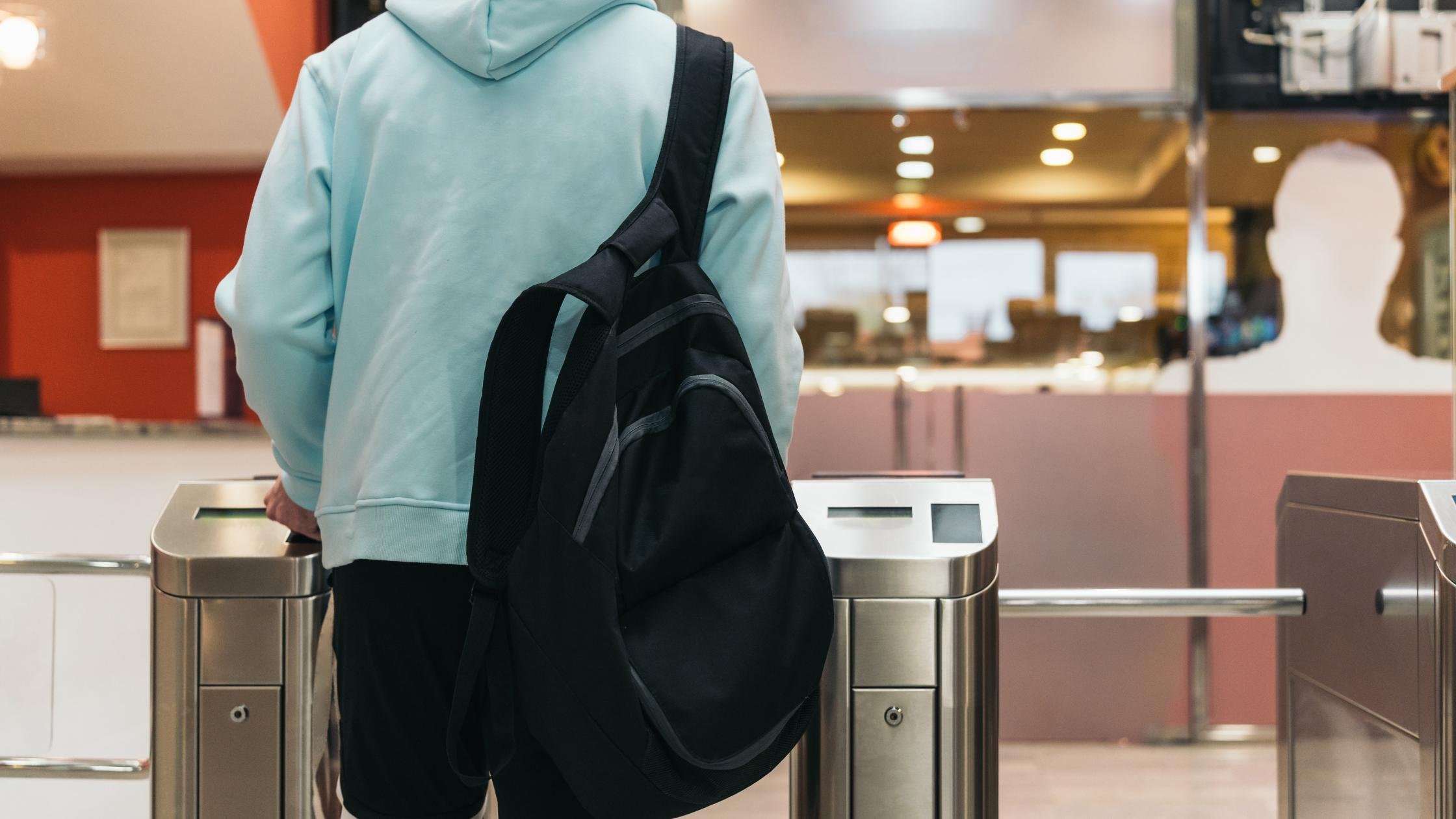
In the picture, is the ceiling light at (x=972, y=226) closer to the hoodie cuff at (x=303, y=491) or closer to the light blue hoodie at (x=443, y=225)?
the light blue hoodie at (x=443, y=225)

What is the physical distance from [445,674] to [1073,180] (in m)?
3.02

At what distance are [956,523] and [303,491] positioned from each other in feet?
2.36

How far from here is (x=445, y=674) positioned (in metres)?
0.99

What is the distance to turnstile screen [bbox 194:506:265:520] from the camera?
4.73 feet

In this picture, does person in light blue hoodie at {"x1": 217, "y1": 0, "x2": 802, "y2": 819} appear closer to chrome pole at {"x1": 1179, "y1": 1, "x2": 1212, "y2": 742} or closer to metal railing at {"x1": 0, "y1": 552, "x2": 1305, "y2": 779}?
metal railing at {"x1": 0, "y1": 552, "x2": 1305, "y2": 779}

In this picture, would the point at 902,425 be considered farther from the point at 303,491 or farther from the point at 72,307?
the point at 72,307

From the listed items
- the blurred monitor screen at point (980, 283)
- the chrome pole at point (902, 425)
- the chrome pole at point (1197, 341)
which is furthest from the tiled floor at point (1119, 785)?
the blurred monitor screen at point (980, 283)

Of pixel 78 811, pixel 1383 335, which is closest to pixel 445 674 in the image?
pixel 78 811

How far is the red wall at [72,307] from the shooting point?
13.0ft

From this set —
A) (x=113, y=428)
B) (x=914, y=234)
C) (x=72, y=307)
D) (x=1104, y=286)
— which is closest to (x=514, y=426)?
(x=113, y=428)

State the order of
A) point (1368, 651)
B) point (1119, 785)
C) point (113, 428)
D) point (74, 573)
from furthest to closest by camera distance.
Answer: point (1119, 785), point (113, 428), point (74, 573), point (1368, 651)

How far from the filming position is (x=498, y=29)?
3.27 ft

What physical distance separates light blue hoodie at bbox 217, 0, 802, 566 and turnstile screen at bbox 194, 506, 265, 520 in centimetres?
41

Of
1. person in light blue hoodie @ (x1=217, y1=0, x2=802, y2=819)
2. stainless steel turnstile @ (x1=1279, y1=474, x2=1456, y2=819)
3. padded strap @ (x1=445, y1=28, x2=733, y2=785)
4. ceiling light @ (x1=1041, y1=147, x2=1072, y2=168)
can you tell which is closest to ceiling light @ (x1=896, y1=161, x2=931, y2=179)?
ceiling light @ (x1=1041, y1=147, x2=1072, y2=168)
